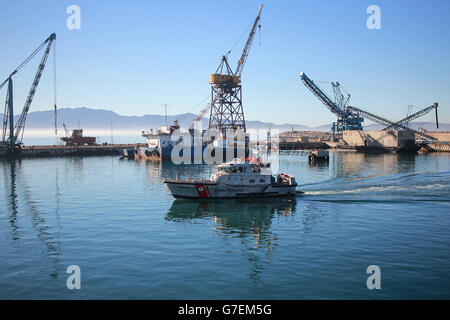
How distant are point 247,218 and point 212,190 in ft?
24.2

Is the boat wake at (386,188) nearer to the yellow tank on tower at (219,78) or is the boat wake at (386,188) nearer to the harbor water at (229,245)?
the harbor water at (229,245)

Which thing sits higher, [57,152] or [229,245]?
[57,152]

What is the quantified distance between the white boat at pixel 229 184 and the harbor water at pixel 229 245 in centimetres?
127

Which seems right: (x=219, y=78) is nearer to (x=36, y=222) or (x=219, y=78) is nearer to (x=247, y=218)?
(x=247, y=218)

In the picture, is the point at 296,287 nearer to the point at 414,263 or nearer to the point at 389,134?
the point at 414,263

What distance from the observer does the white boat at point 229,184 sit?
38.7 metres

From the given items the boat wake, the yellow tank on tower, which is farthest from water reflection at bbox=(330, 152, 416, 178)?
the yellow tank on tower

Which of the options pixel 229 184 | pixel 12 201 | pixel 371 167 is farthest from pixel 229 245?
pixel 371 167

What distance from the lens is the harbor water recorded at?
709 inches

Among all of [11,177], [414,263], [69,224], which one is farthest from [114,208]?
[11,177]

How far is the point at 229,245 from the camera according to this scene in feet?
80.9
